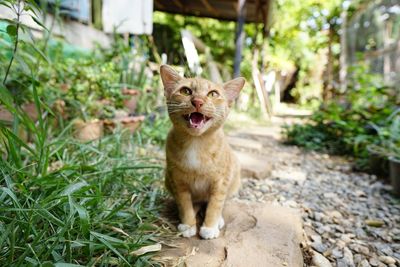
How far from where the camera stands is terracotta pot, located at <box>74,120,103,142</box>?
2719 millimetres

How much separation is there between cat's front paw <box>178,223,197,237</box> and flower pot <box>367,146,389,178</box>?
241cm

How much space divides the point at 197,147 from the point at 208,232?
45 centimetres

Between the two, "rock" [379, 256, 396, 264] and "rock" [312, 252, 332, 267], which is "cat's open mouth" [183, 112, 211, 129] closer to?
"rock" [312, 252, 332, 267]

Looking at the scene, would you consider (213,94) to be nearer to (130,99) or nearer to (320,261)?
(320,261)

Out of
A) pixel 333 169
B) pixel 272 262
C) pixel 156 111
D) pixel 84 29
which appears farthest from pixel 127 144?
pixel 84 29

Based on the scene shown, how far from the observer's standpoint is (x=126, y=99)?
3512 mm

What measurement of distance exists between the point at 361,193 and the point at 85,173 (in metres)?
2.38

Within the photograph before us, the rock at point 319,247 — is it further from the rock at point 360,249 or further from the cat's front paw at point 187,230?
the cat's front paw at point 187,230

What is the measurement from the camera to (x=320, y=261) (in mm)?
1503

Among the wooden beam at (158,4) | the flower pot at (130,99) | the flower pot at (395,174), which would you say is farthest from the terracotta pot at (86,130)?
the wooden beam at (158,4)

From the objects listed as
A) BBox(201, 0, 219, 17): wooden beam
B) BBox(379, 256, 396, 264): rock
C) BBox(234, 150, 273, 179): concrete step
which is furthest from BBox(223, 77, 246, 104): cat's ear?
BBox(201, 0, 219, 17): wooden beam

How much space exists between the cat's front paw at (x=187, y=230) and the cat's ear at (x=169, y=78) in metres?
0.73

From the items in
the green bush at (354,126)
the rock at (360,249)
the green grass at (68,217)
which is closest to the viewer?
the green grass at (68,217)

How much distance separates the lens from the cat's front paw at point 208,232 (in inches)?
60.9
